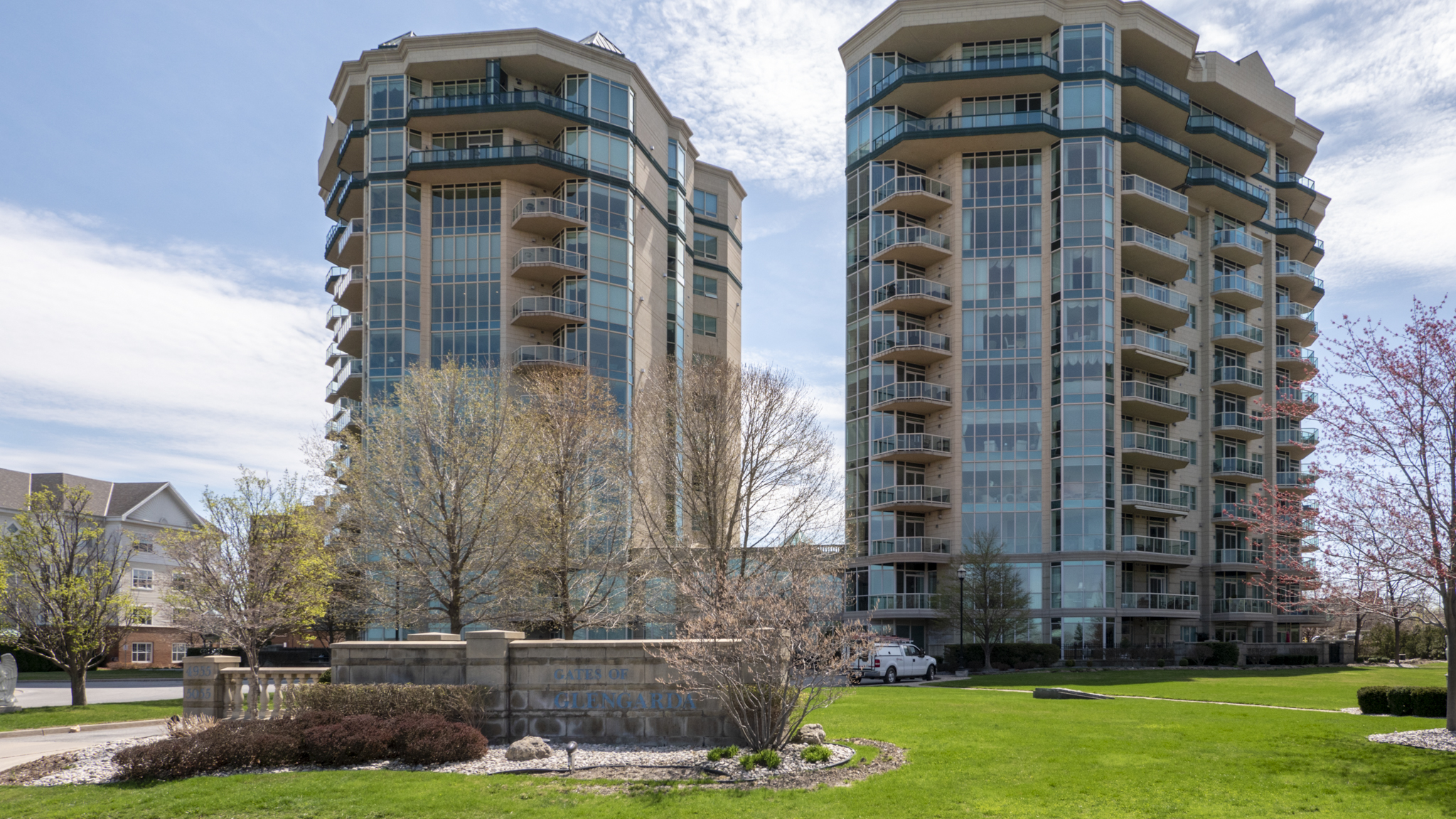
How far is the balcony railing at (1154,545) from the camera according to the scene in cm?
5731

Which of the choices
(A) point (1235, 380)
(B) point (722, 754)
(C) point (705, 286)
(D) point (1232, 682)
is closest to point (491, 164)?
(C) point (705, 286)

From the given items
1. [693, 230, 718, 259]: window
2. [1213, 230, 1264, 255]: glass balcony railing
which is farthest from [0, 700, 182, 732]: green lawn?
[1213, 230, 1264, 255]: glass balcony railing

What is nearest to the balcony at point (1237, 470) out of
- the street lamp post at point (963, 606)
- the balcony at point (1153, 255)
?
the balcony at point (1153, 255)

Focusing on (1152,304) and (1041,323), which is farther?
(1152,304)

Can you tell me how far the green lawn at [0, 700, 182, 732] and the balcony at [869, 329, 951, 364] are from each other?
41651mm

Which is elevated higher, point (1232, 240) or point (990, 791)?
point (1232, 240)

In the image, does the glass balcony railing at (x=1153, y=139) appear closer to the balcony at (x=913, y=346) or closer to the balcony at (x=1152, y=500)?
the balcony at (x=913, y=346)

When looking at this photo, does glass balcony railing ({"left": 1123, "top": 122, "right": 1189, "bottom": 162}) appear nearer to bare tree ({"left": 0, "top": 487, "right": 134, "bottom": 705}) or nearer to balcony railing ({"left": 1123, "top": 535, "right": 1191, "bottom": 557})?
balcony railing ({"left": 1123, "top": 535, "right": 1191, "bottom": 557})

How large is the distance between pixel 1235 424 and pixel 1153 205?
50.8 ft

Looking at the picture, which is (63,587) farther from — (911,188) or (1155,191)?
(1155,191)

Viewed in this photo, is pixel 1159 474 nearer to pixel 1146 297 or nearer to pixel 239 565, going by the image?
pixel 1146 297

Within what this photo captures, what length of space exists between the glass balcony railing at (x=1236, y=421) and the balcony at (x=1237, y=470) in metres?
2.15

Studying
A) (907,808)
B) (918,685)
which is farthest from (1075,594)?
(907,808)

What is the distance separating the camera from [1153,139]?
197 feet
